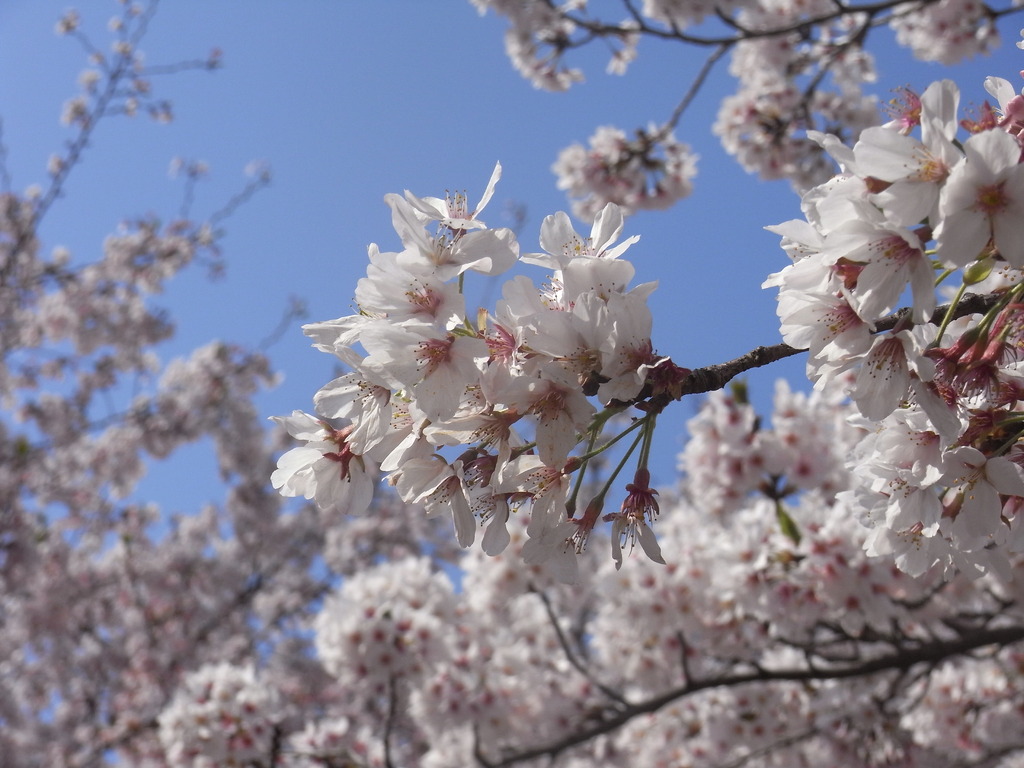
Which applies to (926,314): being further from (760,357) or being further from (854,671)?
(854,671)

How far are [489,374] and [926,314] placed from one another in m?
0.70

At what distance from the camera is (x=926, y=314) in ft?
3.87

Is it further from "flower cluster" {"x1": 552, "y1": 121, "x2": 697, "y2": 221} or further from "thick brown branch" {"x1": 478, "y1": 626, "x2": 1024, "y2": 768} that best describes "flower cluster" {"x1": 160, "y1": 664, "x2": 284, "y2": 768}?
"flower cluster" {"x1": 552, "y1": 121, "x2": 697, "y2": 221}

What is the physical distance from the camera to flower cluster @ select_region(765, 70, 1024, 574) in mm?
1100

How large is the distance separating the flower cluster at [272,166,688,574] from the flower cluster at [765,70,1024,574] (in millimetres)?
306

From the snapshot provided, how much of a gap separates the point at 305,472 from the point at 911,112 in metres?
1.45

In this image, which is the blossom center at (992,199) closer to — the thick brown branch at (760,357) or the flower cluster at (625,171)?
the thick brown branch at (760,357)

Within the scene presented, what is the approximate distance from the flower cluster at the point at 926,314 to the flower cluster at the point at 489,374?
31cm

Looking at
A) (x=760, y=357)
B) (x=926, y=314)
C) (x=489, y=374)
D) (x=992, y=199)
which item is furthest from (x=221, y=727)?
(x=992, y=199)

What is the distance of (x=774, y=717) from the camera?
4914mm

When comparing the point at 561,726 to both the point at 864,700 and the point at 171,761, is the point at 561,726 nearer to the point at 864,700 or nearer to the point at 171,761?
the point at 864,700

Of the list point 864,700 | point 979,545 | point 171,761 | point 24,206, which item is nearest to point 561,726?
point 864,700

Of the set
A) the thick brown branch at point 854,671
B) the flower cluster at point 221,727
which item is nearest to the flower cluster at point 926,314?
the thick brown branch at point 854,671

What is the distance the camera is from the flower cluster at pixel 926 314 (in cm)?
110
